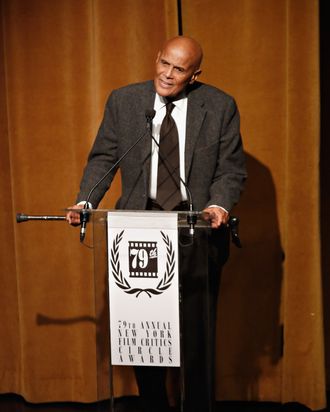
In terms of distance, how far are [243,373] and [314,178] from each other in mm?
942

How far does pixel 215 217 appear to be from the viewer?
8.13 feet

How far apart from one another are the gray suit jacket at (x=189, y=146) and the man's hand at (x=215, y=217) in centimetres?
24

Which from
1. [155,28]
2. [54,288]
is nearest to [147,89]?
[155,28]

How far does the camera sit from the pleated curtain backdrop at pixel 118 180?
3393 mm

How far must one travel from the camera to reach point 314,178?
341 cm

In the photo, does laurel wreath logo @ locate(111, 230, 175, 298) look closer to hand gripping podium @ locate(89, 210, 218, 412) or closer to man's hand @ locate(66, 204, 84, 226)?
hand gripping podium @ locate(89, 210, 218, 412)

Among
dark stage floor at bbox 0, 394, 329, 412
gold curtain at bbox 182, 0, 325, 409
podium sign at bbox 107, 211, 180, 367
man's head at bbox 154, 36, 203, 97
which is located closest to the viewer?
podium sign at bbox 107, 211, 180, 367

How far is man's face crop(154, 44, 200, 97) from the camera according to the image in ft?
8.91

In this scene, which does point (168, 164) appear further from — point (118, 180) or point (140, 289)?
point (118, 180)

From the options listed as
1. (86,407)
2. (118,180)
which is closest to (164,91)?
(118,180)

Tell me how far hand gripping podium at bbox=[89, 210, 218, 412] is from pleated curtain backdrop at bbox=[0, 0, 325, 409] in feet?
3.38

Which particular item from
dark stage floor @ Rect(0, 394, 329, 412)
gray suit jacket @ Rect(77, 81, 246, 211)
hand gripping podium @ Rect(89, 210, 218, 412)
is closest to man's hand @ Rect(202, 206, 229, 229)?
hand gripping podium @ Rect(89, 210, 218, 412)

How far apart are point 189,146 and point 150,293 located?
0.61 metres

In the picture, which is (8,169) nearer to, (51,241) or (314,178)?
(51,241)
